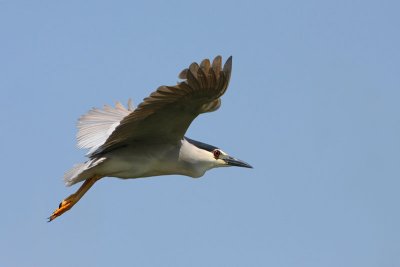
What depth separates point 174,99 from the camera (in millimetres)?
10438

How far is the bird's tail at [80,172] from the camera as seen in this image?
11.3 meters

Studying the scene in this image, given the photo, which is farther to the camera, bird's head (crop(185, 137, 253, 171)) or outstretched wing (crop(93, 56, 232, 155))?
bird's head (crop(185, 137, 253, 171))

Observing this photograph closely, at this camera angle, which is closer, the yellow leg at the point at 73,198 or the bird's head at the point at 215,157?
the yellow leg at the point at 73,198

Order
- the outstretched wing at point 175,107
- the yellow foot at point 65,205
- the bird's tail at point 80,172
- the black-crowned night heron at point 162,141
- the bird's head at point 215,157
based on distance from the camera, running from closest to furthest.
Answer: the outstretched wing at point 175,107
the black-crowned night heron at point 162,141
the bird's tail at point 80,172
the yellow foot at point 65,205
the bird's head at point 215,157

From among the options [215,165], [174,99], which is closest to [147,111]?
[174,99]

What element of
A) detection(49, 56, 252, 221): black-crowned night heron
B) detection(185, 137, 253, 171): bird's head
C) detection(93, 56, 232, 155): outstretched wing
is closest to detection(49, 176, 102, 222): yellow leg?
detection(49, 56, 252, 221): black-crowned night heron

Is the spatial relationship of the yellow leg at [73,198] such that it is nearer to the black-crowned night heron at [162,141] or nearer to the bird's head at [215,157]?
the black-crowned night heron at [162,141]

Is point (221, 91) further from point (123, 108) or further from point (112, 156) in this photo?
point (123, 108)

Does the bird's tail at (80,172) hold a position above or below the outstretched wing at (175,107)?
below

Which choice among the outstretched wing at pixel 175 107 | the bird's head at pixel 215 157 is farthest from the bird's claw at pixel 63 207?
the bird's head at pixel 215 157

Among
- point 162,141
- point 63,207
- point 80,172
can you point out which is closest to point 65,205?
point 63,207

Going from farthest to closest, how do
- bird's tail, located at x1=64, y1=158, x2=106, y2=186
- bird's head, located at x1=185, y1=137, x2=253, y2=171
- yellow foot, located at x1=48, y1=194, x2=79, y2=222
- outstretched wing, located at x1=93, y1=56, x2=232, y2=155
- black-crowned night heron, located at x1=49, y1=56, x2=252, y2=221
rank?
bird's head, located at x1=185, y1=137, x2=253, y2=171, yellow foot, located at x1=48, y1=194, x2=79, y2=222, bird's tail, located at x1=64, y1=158, x2=106, y2=186, black-crowned night heron, located at x1=49, y1=56, x2=252, y2=221, outstretched wing, located at x1=93, y1=56, x2=232, y2=155

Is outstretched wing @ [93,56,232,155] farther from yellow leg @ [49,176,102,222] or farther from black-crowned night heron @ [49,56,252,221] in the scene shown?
yellow leg @ [49,176,102,222]

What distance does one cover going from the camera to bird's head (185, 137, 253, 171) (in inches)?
480
